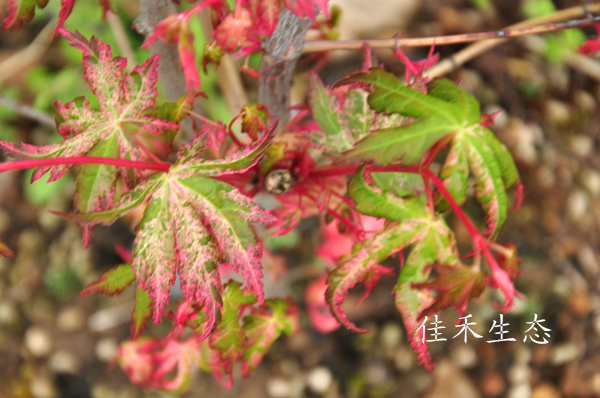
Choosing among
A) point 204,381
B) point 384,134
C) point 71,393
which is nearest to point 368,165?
point 384,134

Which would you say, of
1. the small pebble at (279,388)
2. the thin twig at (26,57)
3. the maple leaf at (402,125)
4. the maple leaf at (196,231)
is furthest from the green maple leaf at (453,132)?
the thin twig at (26,57)

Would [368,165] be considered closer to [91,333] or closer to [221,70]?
[221,70]

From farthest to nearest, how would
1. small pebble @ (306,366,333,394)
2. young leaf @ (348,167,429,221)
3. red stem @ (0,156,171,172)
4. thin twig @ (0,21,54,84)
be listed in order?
1. thin twig @ (0,21,54,84)
2. small pebble @ (306,366,333,394)
3. young leaf @ (348,167,429,221)
4. red stem @ (0,156,171,172)

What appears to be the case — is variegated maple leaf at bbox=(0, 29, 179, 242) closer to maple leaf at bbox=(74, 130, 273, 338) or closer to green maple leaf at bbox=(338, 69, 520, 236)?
maple leaf at bbox=(74, 130, 273, 338)

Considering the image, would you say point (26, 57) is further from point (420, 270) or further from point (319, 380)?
point (420, 270)

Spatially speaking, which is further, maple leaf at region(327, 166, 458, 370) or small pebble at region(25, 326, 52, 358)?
small pebble at region(25, 326, 52, 358)

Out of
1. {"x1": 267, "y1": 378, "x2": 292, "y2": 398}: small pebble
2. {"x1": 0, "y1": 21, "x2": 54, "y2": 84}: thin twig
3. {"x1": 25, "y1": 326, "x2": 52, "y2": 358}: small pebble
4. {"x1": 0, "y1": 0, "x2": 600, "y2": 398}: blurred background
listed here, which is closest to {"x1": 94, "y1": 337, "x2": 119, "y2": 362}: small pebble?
{"x1": 0, "y1": 0, "x2": 600, "y2": 398}: blurred background

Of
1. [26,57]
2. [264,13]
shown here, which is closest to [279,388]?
[264,13]

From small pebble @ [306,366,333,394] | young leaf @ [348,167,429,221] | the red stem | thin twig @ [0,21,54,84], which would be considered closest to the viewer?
the red stem
